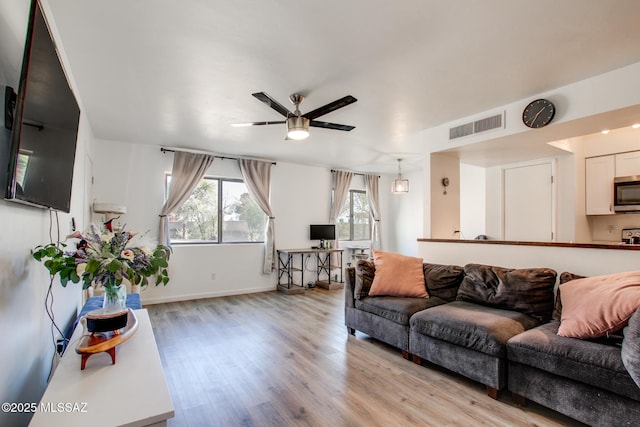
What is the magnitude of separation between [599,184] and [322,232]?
182 inches

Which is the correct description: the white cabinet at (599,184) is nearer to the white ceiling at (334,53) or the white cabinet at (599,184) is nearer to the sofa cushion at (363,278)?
the white ceiling at (334,53)

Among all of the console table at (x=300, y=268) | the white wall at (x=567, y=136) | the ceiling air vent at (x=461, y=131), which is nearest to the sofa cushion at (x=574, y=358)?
the white wall at (x=567, y=136)

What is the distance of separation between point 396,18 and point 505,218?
13.4 feet

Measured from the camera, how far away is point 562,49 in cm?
229

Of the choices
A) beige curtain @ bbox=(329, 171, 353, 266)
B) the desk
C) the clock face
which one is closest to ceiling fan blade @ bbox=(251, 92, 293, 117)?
the desk

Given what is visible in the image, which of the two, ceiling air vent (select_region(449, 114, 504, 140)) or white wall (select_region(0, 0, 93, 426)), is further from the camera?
ceiling air vent (select_region(449, 114, 504, 140))

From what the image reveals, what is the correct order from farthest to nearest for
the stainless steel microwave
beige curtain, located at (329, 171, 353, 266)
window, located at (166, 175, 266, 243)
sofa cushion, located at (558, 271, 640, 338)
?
beige curtain, located at (329, 171, 353, 266), window, located at (166, 175, 266, 243), the stainless steel microwave, sofa cushion, located at (558, 271, 640, 338)

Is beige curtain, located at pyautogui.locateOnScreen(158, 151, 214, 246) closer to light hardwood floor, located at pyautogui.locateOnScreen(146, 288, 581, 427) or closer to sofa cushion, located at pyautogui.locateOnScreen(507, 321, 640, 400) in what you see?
light hardwood floor, located at pyautogui.locateOnScreen(146, 288, 581, 427)

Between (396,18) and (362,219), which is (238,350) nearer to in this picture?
(396,18)

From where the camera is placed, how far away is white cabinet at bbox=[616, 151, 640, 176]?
4.15 m

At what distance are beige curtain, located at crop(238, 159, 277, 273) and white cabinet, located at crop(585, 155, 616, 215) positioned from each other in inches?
201

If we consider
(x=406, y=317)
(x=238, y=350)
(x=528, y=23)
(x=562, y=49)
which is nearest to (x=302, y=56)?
(x=528, y=23)

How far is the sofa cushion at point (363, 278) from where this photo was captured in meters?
3.48

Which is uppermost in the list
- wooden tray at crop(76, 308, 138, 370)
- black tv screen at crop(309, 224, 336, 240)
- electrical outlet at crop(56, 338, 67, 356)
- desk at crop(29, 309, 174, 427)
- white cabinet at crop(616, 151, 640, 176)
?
white cabinet at crop(616, 151, 640, 176)
